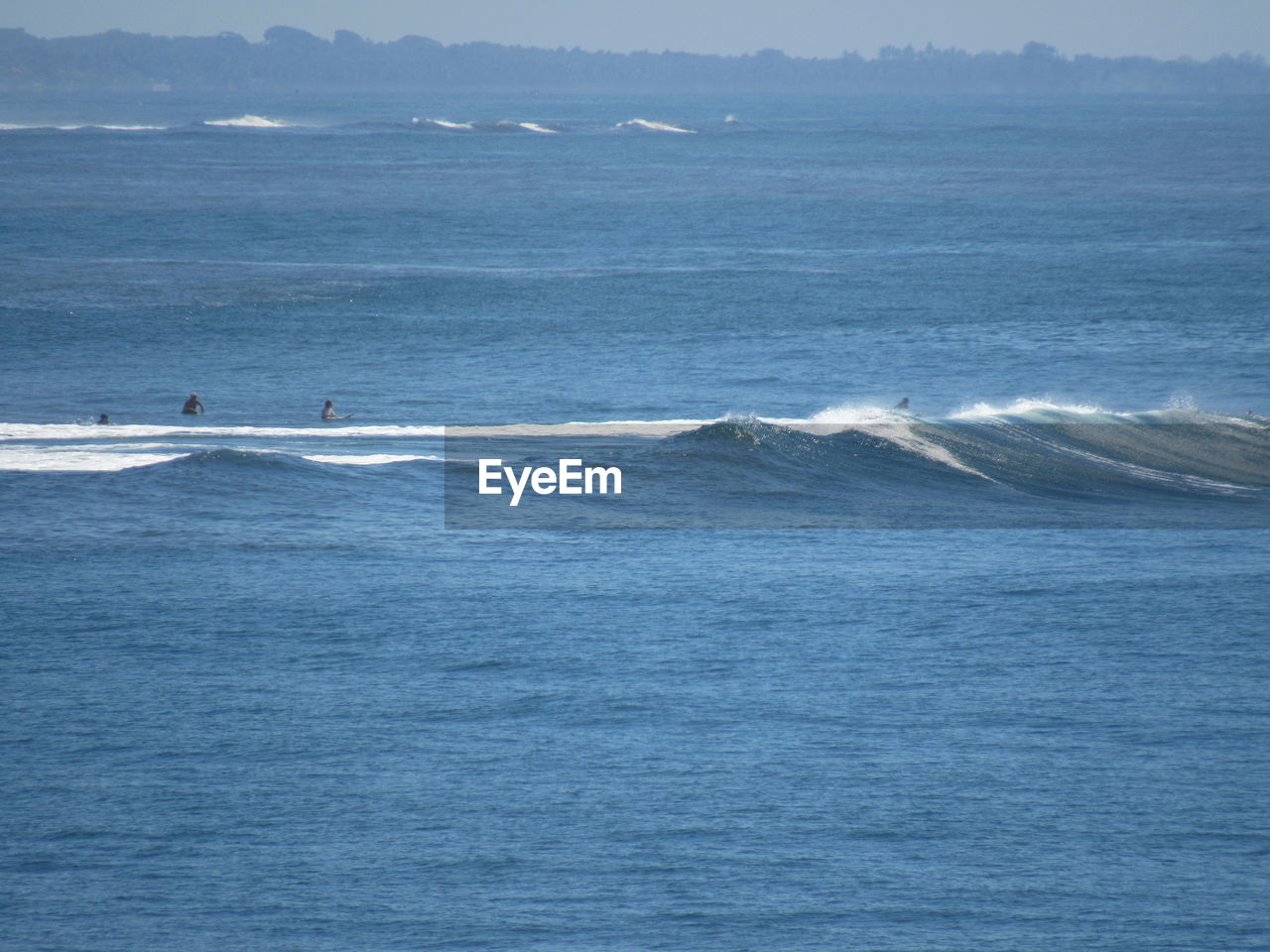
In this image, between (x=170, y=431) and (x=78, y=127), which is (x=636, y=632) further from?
(x=78, y=127)

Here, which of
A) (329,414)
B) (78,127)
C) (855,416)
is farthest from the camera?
(78,127)

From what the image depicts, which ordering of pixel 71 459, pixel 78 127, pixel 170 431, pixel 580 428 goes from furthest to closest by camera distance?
pixel 78 127
pixel 580 428
pixel 170 431
pixel 71 459

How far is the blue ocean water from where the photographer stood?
49.9 feet

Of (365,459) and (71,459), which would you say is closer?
(71,459)

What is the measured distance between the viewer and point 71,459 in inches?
1254

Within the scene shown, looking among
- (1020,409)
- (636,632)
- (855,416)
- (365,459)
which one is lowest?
(636,632)

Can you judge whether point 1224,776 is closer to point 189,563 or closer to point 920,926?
point 920,926

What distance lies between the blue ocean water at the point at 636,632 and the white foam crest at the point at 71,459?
22cm

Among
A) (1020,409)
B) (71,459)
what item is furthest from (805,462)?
(71,459)

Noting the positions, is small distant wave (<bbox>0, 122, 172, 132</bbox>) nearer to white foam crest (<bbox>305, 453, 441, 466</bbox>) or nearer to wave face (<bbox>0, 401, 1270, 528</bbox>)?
wave face (<bbox>0, 401, 1270, 528</bbox>)

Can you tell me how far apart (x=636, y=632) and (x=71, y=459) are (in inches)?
639

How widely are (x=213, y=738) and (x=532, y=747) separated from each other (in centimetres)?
426

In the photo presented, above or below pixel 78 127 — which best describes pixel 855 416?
below

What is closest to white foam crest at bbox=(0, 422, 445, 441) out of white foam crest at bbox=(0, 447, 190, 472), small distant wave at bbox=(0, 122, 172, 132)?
white foam crest at bbox=(0, 447, 190, 472)
